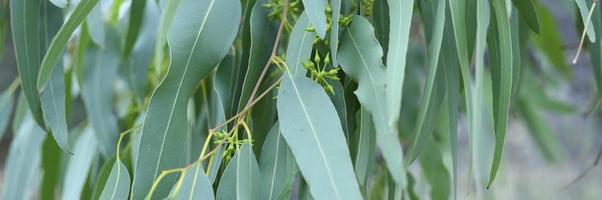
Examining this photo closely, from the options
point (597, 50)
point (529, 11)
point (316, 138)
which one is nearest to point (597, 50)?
point (597, 50)

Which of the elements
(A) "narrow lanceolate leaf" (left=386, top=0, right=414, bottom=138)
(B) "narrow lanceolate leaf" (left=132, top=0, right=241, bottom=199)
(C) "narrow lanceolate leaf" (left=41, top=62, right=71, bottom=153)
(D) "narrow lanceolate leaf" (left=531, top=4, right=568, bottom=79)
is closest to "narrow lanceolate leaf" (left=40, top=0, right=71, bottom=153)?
(C) "narrow lanceolate leaf" (left=41, top=62, right=71, bottom=153)

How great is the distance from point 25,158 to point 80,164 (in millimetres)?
104

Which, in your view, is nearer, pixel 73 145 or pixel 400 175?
pixel 400 175

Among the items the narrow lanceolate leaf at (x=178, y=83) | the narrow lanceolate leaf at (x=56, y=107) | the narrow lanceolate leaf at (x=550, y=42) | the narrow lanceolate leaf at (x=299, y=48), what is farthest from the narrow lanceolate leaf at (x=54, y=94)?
the narrow lanceolate leaf at (x=550, y=42)

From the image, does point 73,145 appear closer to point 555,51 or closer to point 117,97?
point 117,97

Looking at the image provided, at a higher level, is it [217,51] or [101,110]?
[217,51]

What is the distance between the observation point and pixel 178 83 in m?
0.79

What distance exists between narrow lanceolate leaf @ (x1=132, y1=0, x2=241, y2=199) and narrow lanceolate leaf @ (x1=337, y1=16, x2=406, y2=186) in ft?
0.37

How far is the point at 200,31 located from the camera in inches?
31.6

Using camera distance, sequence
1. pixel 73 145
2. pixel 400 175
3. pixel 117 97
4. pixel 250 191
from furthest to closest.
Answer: pixel 117 97 < pixel 73 145 < pixel 250 191 < pixel 400 175

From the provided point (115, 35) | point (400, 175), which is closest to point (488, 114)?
point (115, 35)

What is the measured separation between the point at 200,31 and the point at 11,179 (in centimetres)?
61

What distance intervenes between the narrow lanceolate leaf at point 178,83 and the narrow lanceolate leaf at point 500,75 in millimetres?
241

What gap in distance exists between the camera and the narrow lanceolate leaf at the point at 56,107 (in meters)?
0.86
